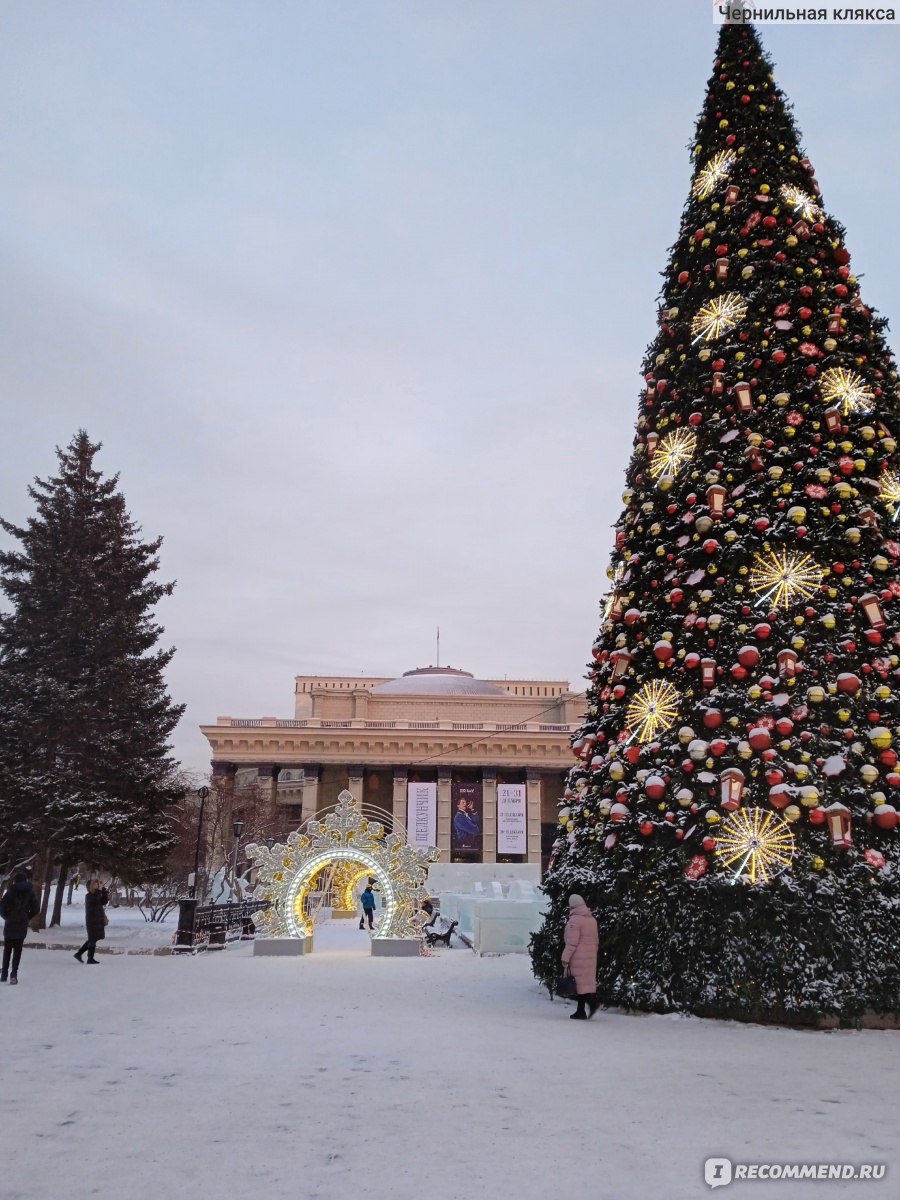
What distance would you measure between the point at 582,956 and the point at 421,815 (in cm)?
3918

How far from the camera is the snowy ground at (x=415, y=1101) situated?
4141 millimetres

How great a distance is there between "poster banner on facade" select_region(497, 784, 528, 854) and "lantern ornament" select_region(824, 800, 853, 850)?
131 ft

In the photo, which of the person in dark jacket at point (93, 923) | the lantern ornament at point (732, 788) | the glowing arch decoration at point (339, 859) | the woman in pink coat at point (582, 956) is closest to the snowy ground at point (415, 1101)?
the woman in pink coat at point (582, 956)

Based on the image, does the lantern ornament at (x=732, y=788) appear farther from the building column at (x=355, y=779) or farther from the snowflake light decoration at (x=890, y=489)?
the building column at (x=355, y=779)

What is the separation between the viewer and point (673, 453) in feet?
35.8

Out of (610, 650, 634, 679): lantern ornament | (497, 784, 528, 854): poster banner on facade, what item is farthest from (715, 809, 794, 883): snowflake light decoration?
(497, 784, 528, 854): poster banner on facade

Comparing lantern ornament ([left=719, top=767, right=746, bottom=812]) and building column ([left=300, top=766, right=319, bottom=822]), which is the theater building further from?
lantern ornament ([left=719, top=767, right=746, bottom=812])

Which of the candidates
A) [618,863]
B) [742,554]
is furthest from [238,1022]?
[742,554]

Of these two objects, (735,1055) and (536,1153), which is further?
(735,1055)

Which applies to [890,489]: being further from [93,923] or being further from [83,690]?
[83,690]

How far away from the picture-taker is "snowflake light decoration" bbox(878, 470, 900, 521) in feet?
32.7

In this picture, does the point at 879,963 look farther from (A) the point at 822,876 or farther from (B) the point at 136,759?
(B) the point at 136,759

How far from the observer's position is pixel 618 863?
9727 millimetres

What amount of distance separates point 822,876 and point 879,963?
947mm
